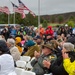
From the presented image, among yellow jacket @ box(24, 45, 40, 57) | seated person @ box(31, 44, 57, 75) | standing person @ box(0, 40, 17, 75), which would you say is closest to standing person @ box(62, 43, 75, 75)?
seated person @ box(31, 44, 57, 75)

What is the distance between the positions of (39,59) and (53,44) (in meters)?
0.51

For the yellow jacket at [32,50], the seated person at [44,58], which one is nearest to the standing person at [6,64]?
the seated person at [44,58]

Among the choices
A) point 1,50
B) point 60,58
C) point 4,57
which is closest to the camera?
point 4,57

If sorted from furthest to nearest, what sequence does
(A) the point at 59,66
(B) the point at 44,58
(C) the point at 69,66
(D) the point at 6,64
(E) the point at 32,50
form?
(E) the point at 32,50
(B) the point at 44,58
(A) the point at 59,66
(C) the point at 69,66
(D) the point at 6,64

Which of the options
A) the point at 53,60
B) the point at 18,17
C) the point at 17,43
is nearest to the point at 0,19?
the point at 18,17

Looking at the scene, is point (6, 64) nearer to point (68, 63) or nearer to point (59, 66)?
point (68, 63)

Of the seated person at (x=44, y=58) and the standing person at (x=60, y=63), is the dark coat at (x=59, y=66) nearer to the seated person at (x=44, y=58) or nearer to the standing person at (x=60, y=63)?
the standing person at (x=60, y=63)

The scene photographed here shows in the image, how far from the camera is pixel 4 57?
4.67 m

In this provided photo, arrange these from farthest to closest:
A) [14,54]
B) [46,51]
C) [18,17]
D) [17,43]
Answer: [18,17]
[17,43]
[14,54]
[46,51]

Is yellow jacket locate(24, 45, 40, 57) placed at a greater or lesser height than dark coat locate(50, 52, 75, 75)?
lesser

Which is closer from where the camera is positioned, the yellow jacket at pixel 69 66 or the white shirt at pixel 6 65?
the white shirt at pixel 6 65

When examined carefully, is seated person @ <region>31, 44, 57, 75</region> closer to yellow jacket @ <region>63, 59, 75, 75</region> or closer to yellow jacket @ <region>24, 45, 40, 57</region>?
yellow jacket @ <region>63, 59, 75, 75</region>

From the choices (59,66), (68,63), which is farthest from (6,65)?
(59,66)

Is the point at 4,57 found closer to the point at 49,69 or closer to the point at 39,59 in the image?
the point at 49,69
